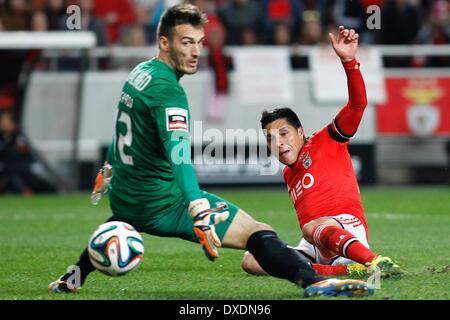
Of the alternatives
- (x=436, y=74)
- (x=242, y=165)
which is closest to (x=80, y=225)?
(x=242, y=165)

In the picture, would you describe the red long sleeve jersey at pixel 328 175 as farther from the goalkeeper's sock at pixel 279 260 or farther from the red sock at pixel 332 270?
the goalkeeper's sock at pixel 279 260

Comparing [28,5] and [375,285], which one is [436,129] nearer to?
[28,5]

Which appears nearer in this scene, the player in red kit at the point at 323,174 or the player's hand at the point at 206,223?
the player's hand at the point at 206,223

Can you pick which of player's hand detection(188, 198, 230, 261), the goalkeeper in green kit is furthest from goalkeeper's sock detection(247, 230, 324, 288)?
player's hand detection(188, 198, 230, 261)

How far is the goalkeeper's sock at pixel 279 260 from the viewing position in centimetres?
678

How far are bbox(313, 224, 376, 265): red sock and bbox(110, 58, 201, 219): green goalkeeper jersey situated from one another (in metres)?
1.14

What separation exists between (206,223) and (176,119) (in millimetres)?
676

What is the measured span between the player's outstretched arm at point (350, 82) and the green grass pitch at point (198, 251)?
1137 millimetres

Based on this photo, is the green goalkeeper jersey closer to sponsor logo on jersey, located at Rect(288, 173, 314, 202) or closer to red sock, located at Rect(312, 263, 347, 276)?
sponsor logo on jersey, located at Rect(288, 173, 314, 202)

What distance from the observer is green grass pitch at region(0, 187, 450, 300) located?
742cm

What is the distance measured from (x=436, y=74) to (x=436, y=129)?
34.8 inches

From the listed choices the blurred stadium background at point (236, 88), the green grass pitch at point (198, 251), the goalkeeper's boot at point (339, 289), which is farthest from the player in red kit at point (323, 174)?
the blurred stadium background at point (236, 88)

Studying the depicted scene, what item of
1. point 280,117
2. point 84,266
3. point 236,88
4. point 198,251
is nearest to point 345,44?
point 280,117

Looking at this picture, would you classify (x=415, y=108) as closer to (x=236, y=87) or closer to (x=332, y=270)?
(x=236, y=87)
